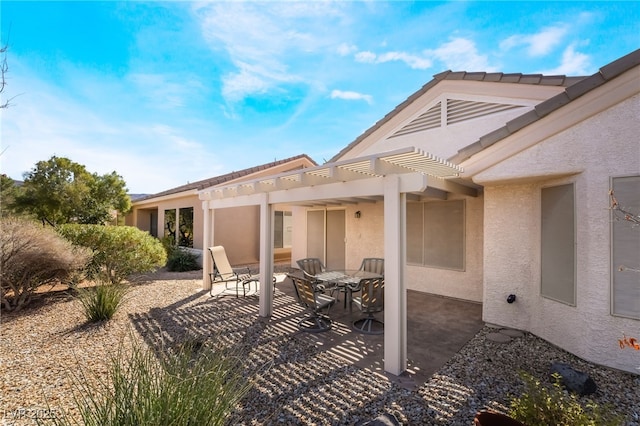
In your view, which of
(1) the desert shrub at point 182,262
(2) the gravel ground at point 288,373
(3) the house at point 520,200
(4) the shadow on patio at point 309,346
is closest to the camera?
(2) the gravel ground at point 288,373

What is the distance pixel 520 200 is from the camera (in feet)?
21.7

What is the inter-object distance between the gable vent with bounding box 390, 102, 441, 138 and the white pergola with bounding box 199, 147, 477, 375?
3.63 meters

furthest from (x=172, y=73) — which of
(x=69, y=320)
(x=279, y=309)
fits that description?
(x=279, y=309)

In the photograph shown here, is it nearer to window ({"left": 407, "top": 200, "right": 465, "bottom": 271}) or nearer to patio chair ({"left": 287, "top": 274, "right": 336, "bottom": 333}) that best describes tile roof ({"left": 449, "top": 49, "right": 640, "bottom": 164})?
window ({"left": 407, "top": 200, "right": 465, "bottom": 271})

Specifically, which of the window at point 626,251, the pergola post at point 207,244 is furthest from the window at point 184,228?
the window at point 626,251

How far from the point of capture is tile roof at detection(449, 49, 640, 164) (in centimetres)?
452

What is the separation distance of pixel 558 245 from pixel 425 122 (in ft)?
20.8

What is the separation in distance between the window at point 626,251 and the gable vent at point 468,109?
16.3ft

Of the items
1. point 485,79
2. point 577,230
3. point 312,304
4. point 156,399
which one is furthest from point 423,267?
point 156,399

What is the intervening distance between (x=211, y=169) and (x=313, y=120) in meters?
14.3

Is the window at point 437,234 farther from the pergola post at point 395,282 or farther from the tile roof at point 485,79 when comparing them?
the pergola post at point 395,282

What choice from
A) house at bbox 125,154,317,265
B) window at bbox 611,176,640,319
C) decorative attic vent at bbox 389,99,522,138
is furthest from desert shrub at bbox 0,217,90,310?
window at bbox 611,176,640,319

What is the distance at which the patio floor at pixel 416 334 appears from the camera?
5.05 metres

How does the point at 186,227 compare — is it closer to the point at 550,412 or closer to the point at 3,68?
the point at 3,68
